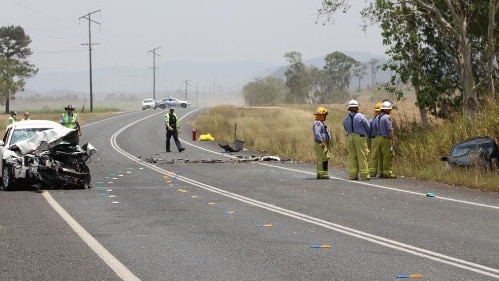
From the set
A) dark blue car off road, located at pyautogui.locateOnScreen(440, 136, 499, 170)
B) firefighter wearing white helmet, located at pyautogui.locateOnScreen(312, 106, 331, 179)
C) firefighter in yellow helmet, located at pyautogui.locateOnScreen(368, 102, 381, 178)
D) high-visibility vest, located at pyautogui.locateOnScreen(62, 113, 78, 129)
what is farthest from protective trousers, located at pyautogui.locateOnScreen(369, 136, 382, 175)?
high-visibility vest, located at pyautogui.locateOnScreen(62, 113, 78, 129)

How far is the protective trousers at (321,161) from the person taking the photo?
1819 centimetres

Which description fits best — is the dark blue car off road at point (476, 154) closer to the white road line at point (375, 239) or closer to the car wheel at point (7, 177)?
the white road line at point (375, 239)

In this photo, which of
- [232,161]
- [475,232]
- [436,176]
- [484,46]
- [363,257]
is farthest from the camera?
[484,46]

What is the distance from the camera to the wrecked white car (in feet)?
51.5

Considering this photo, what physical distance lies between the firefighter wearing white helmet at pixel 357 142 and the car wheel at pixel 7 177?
7.48 m

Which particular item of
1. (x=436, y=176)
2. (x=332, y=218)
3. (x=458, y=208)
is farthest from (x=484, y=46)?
(x=332, y=218)

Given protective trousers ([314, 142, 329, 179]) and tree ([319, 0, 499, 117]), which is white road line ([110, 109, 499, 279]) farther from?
tree ([319, 0, 499, 117])

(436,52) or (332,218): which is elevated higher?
(436,52)

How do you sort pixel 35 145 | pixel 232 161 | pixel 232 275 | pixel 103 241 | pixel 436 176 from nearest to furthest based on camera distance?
pixel 232 275 → pixel 103 241 → pixel 35 145 → pixel 436 176 → pixel 232 161

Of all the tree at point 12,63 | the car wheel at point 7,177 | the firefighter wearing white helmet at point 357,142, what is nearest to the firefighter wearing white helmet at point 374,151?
the firefighter wearing white helmet at point 357,142

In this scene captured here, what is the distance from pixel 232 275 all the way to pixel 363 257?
1666 mm

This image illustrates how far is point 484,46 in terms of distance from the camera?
92.5 feet

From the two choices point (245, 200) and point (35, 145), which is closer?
point (245, 200)

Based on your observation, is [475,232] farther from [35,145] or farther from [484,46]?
[484,46]
